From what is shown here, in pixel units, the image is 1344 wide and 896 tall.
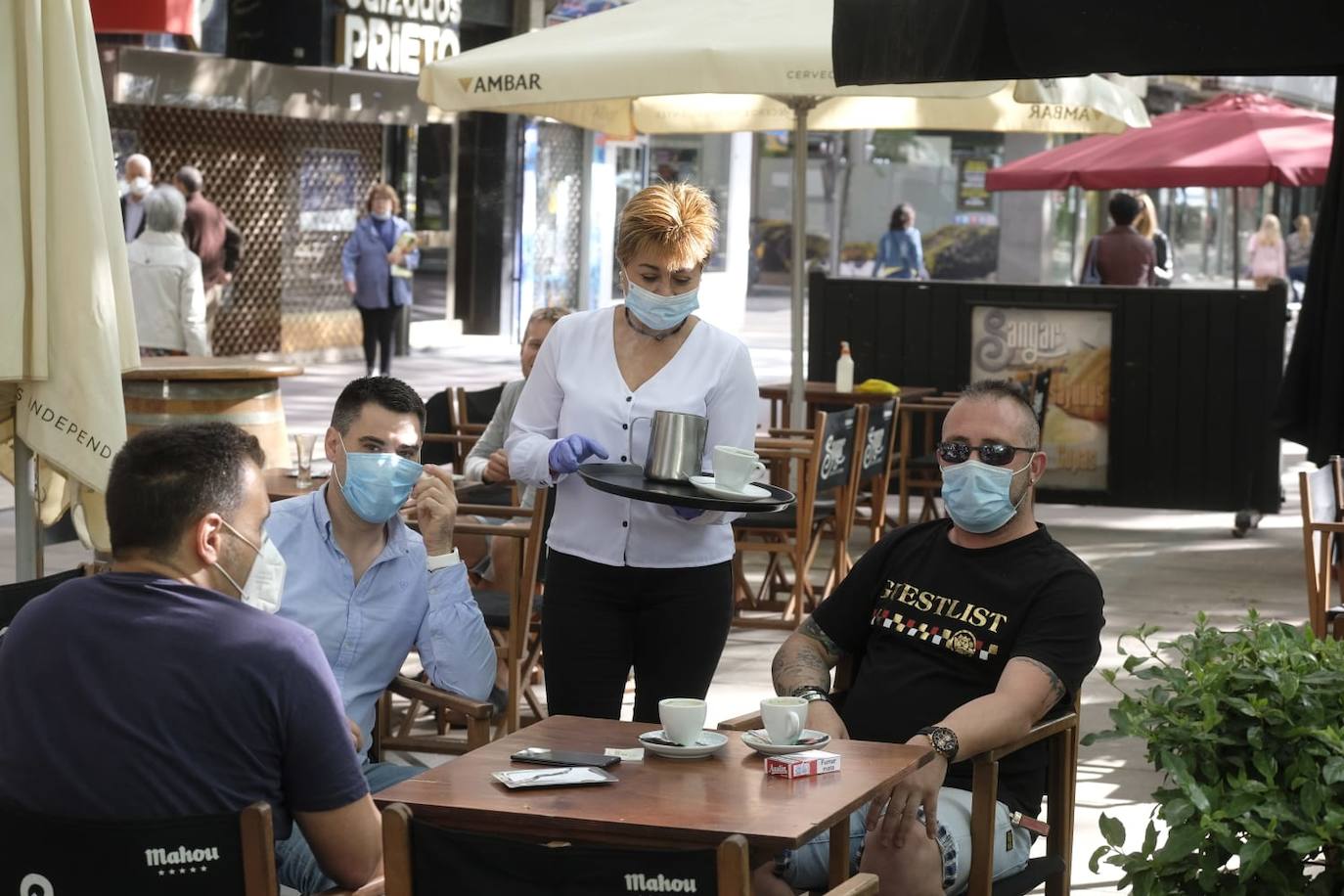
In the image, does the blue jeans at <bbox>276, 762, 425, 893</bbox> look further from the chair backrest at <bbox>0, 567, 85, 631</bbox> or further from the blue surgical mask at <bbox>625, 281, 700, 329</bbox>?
the blue surgical mask at <bbox>625, 281, 700, 329</bbox>

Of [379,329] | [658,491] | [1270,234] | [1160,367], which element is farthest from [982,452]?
[1270,234]

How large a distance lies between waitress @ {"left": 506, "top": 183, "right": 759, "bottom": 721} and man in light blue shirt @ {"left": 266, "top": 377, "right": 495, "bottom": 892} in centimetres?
33

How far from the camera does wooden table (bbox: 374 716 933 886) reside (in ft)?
9.36

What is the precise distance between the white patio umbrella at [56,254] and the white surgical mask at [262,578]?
185cm

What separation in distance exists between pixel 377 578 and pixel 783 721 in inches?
44.0

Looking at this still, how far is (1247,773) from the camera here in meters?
3.19

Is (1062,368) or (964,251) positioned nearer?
(1062,368)

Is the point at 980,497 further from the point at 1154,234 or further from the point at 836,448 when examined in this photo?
the point at 1154,234

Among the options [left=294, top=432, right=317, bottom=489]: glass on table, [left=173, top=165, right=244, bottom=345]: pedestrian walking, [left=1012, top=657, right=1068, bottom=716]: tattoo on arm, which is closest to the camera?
[left=1012, top=657, right=1068, bottom=716]: tattoo on arm

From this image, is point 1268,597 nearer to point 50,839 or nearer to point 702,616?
Result: point 702,616

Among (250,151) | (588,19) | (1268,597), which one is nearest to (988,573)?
(588,19)

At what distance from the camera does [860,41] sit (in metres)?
3.88

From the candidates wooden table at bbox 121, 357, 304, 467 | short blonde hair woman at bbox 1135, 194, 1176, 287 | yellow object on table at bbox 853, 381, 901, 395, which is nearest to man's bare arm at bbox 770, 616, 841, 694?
wooden table at bbox 121, 357, 304, 467

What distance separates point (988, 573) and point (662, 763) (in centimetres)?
105
